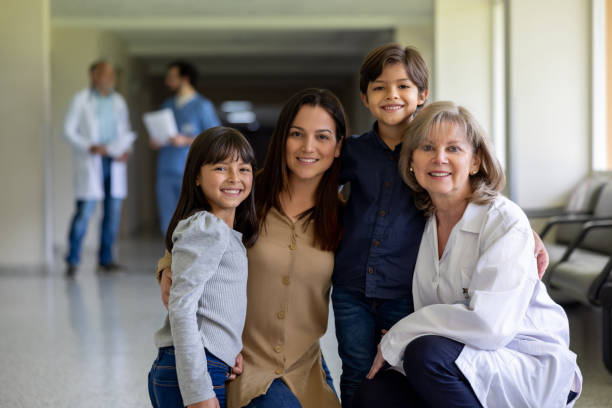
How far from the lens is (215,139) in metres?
1.80

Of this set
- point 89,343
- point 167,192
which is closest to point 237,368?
point 89,343

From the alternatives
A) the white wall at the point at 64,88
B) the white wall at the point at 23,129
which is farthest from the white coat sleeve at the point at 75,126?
the white wall at the point at 64,88

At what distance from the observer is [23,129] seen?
6.02 m

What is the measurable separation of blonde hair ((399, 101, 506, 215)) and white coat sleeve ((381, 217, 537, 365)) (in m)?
0.15

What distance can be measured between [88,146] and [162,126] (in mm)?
797

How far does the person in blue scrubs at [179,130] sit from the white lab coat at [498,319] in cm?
397

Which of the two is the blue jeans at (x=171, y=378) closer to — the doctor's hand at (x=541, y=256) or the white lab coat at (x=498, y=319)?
the white lab coat at (x=498, y=319)

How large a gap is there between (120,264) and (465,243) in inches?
207

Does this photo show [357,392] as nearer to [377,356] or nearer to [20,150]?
[377,356]

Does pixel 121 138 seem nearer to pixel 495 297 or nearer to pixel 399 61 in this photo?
pixel 399 61

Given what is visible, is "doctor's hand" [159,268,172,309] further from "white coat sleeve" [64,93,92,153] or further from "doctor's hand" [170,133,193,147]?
"white coat sleeve" [64,93,92,153]

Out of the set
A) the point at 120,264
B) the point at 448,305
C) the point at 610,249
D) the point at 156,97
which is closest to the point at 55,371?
the point at 448,305

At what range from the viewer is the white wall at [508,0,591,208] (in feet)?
16.2

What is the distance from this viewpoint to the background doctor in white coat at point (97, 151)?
5766 mm
